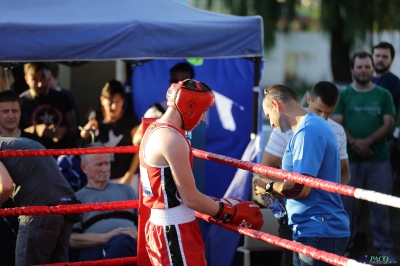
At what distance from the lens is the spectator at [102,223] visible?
17.2ft

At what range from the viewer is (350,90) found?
22.3 feet

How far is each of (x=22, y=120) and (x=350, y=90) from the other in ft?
10.6

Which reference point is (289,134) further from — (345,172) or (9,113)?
(9,113)

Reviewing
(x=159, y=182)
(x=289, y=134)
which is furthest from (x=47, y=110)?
(x=159, y=182)

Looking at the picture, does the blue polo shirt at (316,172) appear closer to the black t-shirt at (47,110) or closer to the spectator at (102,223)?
the spectator at (102,223)

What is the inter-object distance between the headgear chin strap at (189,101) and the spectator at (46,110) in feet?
10.7

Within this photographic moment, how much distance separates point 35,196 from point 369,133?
3.49 meters

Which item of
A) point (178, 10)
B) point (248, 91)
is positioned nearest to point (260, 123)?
point (248, 91)

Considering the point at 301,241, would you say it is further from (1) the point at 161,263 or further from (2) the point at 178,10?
(2) the point at 178,10

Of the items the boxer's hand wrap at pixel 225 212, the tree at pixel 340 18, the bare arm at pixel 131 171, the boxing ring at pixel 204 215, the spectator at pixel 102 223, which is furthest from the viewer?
the tree at pixel 340 18

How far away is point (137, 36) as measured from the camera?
546cm

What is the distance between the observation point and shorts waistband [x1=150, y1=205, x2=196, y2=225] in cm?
375

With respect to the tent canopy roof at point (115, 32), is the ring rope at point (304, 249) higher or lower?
lower

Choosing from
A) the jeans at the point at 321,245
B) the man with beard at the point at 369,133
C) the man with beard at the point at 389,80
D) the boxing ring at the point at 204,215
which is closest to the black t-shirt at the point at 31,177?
Result: the boxing ring at the point at 204,215
